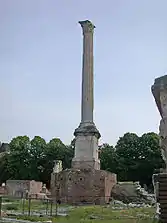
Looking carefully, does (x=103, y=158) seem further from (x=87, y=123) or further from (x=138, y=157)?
(x=87, y=123)

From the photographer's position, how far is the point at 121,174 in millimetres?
56438

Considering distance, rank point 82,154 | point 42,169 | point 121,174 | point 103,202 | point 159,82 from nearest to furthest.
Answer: point 159,82 → point 103,202 → point 82,154 → point 121,174 → point 42,169

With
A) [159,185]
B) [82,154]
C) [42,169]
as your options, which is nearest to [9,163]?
[42,169]

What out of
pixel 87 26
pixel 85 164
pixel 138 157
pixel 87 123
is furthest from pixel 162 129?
pixel 138 157

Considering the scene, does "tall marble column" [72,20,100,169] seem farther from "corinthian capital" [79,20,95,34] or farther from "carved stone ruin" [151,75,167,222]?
"carved stone ruin" [151,75,167,222]

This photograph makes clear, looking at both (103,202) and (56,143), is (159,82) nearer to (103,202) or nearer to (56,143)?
(103,202)

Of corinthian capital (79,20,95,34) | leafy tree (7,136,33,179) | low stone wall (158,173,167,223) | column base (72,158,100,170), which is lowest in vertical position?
low stone wall (158,173,167,223)

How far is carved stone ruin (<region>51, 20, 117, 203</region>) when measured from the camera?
3003cm

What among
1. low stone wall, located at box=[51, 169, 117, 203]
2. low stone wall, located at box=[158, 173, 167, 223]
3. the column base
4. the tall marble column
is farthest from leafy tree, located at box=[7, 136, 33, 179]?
low stone wall, located at box=[158, 173, 167, 223]

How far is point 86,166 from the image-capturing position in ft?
105

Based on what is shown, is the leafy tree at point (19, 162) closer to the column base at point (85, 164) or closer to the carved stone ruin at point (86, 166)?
the carved stone ruin at point (86, 166)

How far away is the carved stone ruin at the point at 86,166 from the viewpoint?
30031mm

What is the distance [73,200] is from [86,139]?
18.7 ft

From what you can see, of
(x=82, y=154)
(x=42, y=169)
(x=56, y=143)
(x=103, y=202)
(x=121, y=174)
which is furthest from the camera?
(x=56, y=143)
